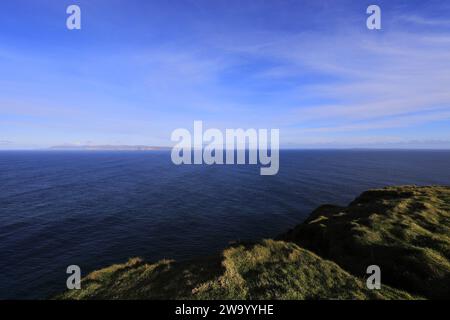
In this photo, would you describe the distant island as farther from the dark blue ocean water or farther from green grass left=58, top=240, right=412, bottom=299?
the dark blue ocean water

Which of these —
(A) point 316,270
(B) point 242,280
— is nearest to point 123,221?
(B) point 242,280

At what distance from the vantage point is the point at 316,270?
18031 millimetres

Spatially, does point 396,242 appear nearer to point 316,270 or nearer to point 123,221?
point 316,270

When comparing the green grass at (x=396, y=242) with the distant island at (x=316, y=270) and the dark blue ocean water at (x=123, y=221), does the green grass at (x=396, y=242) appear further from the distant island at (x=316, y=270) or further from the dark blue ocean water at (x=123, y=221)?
the dark blue ocean water at (x=123, y=221)

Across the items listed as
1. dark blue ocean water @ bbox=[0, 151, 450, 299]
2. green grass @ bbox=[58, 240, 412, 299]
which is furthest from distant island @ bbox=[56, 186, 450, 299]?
dark blue ocean water @ bbox=[0, 151, 450, 299]

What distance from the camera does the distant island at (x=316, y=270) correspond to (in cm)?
1545

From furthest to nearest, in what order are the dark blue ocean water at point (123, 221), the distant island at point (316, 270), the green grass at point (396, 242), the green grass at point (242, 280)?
the dark blue ocean water at point (123, 221) < the green grass at point (396, 242) < the distant island at point (316, 270) < the green grass at point (242, 280)

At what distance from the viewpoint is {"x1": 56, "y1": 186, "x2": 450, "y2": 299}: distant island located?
50.7ft

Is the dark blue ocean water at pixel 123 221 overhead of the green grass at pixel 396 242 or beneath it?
beneath

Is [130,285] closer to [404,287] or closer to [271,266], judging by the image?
[271,266]

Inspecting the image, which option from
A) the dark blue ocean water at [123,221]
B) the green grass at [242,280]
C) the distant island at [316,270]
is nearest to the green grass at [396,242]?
the distant island at [316,270]
